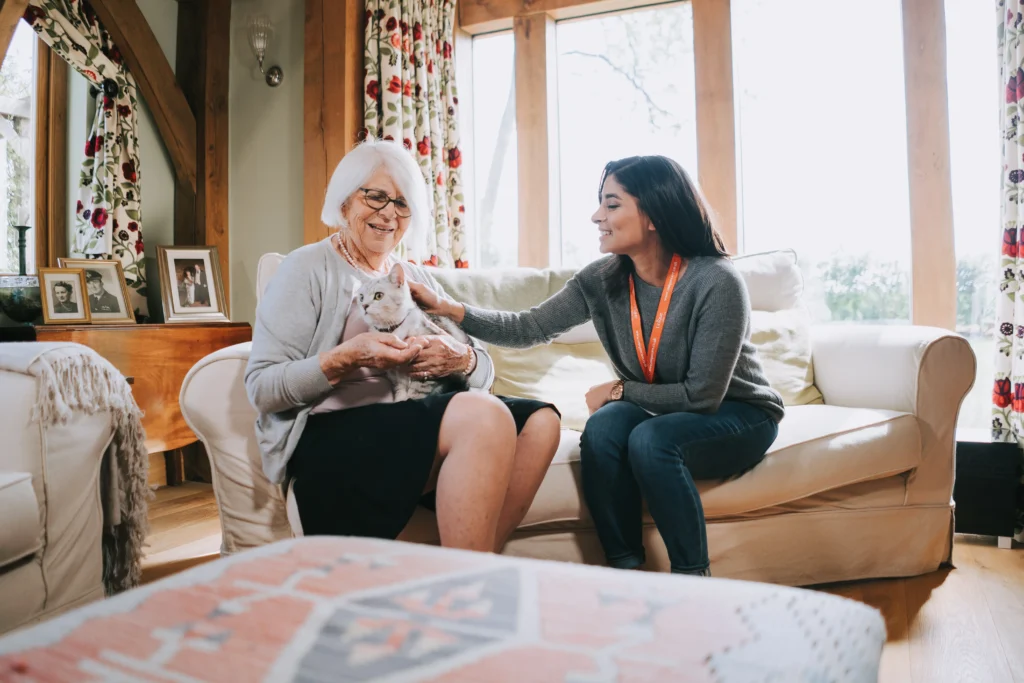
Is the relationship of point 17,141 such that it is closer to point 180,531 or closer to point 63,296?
point 63,296

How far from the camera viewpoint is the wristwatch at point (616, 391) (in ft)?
5.59

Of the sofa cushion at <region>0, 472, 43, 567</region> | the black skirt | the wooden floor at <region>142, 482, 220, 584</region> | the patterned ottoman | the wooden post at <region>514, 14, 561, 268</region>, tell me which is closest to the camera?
the patterned ottoman

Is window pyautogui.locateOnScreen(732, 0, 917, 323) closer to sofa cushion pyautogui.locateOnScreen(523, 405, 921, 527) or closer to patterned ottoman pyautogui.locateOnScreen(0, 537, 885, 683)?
sofa cushion pyautogui.locateOnScreen(523, 405, 921, 527)

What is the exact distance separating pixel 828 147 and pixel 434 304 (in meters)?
2.06

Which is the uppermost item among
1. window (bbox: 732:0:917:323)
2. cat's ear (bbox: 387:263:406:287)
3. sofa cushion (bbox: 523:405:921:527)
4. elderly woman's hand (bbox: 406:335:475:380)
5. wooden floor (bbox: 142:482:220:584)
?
window (bbox: 732:0:917:323)

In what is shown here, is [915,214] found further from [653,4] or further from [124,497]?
[124,497]

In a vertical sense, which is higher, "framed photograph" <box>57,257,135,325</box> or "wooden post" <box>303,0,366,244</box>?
"wooden post" <box>303,0,366,244</box>

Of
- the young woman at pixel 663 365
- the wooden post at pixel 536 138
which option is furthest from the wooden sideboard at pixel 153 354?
the young woman at pixel 663 365

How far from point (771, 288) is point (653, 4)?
1.59 metres

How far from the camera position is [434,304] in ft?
5.40

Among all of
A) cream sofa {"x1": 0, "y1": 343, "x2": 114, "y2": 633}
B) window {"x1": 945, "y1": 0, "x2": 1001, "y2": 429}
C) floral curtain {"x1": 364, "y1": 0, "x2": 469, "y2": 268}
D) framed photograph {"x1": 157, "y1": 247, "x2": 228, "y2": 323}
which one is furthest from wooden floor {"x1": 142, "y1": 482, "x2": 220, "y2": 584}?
window {"x1": 945, "y1": 0, "x2": 1001, "y2": 429}

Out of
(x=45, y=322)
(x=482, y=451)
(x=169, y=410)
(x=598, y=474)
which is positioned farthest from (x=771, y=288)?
(x=45, y=322)

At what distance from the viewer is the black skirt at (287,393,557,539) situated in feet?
4.44

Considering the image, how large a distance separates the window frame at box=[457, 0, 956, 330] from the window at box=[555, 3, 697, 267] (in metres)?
0.06
